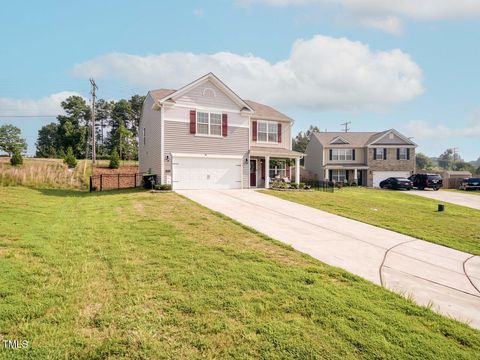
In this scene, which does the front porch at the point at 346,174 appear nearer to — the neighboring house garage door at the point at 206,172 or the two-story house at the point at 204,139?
the two-story house at the point at 204,139

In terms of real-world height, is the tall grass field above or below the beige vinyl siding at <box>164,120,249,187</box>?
below

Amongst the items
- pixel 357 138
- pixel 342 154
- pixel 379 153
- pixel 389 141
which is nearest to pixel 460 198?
pixel 379 153

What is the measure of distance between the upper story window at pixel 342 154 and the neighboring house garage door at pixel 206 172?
21.7m

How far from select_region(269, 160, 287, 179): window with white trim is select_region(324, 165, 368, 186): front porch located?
14609 mm

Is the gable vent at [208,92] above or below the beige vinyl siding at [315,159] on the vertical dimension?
above

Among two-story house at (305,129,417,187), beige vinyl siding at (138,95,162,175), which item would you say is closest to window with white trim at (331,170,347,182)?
two-story house at (305,129,417,187)

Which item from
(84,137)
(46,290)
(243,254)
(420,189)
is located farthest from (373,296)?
(84,137)

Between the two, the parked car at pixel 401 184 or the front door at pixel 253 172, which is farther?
the parked car at pixel 401 184

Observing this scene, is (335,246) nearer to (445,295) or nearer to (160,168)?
(445,295)

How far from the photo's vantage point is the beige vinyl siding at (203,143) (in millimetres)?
18562

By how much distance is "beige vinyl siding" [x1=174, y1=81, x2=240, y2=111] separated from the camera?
19.2 metres

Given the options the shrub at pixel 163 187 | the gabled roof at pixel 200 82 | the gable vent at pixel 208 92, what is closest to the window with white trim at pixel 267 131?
the gabled roof at pixel 200 82

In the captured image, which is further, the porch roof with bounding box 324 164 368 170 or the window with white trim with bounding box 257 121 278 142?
the porch roof with bounding box 324 164 368 170

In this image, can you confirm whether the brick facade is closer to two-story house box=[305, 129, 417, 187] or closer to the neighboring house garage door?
two-story house box=[305, 129, 417, 187]
